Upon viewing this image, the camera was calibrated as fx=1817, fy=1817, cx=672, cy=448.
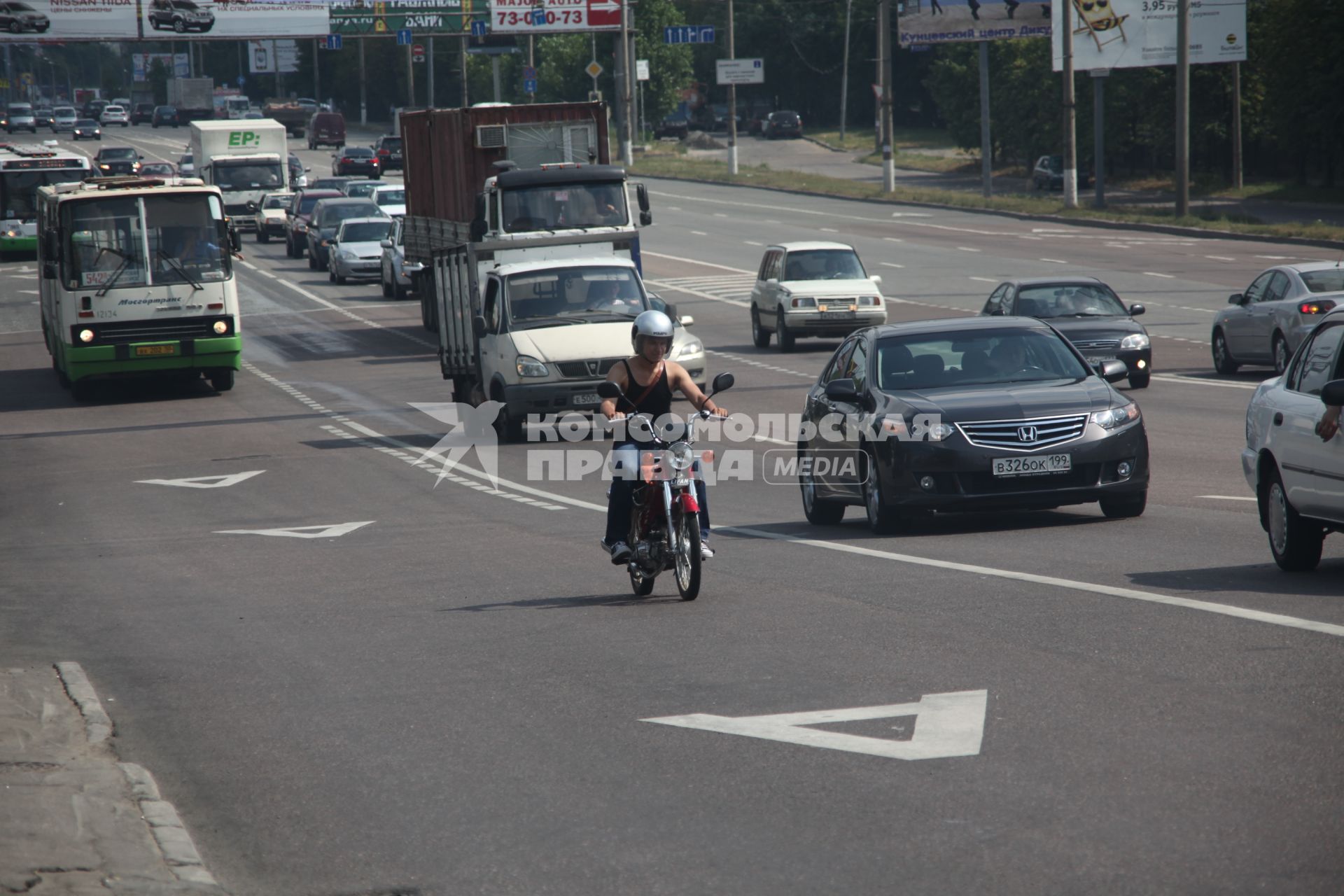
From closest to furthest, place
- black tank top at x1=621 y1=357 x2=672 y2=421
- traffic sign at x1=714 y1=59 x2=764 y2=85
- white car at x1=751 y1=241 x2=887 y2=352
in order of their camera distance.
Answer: black tank top at x1=621 y1=357 x2=672 y2=421, white car at x1=751 y1=241 x2=887 y2=352, traffic sign at x1=714 y1=59 x2=764 y2=85

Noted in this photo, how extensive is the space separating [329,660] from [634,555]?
2.09 m

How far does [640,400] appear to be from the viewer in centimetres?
1063

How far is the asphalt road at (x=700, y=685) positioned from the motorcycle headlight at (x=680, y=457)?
0.85 meters

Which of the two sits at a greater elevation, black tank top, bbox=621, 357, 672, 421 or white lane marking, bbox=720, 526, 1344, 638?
black tank top, bbox=621, 357, 672, 421

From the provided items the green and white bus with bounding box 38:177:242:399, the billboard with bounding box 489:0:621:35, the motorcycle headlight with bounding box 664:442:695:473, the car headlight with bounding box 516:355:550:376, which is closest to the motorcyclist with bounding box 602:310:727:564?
the motorcycle headlight with bounding box 664:442:695:473

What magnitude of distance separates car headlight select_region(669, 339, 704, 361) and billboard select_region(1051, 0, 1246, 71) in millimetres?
37974

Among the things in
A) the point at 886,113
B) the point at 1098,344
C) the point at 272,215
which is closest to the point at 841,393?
the point at 1098,344

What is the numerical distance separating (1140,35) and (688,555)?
51.7 metres

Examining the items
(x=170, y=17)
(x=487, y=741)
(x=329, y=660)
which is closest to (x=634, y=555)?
(x=329, y=660)

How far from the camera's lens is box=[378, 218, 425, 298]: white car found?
4409cm

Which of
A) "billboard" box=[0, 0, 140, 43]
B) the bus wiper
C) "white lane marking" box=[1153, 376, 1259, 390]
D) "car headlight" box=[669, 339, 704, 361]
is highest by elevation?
"billboard" box=[0, 0, 140, 43]

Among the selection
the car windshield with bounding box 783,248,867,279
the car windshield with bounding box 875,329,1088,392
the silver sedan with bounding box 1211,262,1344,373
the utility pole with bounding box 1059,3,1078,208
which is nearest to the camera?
the car windshield with bounding box 875,329,1088,392

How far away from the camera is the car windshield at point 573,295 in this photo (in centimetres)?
2244

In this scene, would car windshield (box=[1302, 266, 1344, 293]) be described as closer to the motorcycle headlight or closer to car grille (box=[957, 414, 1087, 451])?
car grille (box=[957, 414, 1087, 451])
